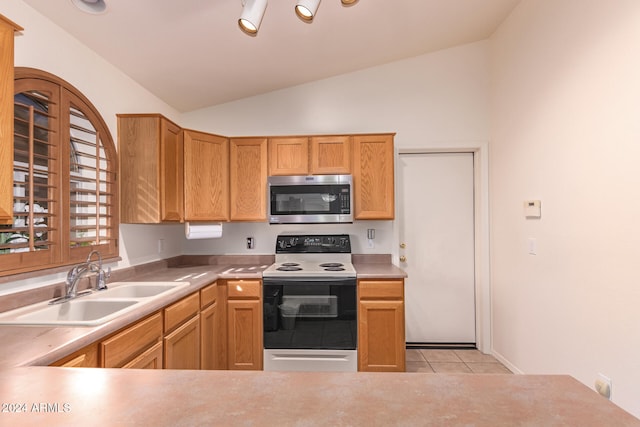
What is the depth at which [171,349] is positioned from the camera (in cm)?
186

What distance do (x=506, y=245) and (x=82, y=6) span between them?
132 inches

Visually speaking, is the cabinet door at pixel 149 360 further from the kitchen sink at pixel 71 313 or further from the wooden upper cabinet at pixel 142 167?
the wooden upper cabinet at pixel 142 167

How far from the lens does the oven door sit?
2475mm

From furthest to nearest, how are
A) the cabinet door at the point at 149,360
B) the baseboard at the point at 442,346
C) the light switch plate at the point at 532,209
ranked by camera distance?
the baseboard at the point at 442,346, the light switch plate at the point at 532,209, the cabinet door at the point at 149,360

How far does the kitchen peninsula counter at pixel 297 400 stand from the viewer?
594mm

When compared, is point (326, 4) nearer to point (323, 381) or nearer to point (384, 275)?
point (384, 275)

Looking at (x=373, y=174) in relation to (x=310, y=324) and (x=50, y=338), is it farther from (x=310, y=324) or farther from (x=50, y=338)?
(x=50, y=338)

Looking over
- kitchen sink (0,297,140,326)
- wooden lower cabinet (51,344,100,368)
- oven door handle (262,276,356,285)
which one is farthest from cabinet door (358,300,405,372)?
wooden lower cabinet (51,344,100,368)

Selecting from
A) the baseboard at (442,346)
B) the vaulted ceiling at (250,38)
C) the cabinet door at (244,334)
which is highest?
the vaulted ceiling at (250,38)

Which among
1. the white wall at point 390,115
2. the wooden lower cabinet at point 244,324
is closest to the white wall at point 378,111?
the white wall at point 390,115

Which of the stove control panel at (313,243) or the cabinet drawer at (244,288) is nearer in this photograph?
the cabinet drawer at (244,288)

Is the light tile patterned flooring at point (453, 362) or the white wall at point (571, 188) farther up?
the white wall at point (571, 188)

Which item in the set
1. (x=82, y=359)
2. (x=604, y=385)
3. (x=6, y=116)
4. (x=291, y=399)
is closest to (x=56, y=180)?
(x=6, y=116)

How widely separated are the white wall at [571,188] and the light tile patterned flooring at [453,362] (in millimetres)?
173
